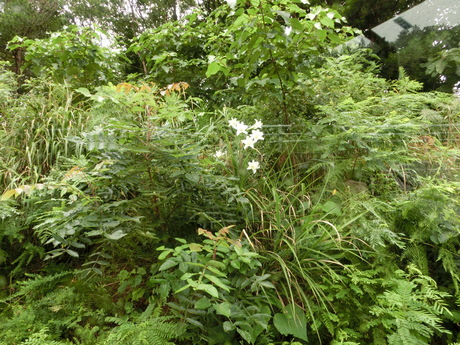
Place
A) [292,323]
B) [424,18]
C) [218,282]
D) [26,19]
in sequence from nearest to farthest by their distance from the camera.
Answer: [218,282] → [292,323] → [424,18] → [26,19]

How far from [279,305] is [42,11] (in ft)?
22.8

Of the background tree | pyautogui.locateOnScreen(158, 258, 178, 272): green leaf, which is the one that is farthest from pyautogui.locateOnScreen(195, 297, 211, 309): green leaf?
the background tree

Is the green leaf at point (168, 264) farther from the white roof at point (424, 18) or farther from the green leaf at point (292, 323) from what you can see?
the white roof at point (424, 18)

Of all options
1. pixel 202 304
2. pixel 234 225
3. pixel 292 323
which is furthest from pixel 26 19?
pixel 292 323

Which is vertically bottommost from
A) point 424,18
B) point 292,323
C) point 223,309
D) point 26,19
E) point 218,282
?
point 292,323

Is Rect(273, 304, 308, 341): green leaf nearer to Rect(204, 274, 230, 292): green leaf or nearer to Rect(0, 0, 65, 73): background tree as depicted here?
Rect(204, 274, 230, 292): green leaf

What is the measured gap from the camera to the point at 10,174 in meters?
1.85

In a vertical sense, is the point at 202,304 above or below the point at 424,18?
below

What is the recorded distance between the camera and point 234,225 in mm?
1203

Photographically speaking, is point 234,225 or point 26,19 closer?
point 234,225

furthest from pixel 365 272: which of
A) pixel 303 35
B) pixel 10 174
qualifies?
pixel 10 174

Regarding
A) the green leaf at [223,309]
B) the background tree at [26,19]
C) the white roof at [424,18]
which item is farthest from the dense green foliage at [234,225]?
the background tree at [26,19]

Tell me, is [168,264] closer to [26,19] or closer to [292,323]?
[292,323]

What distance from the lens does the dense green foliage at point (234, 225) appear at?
113 centimetres
